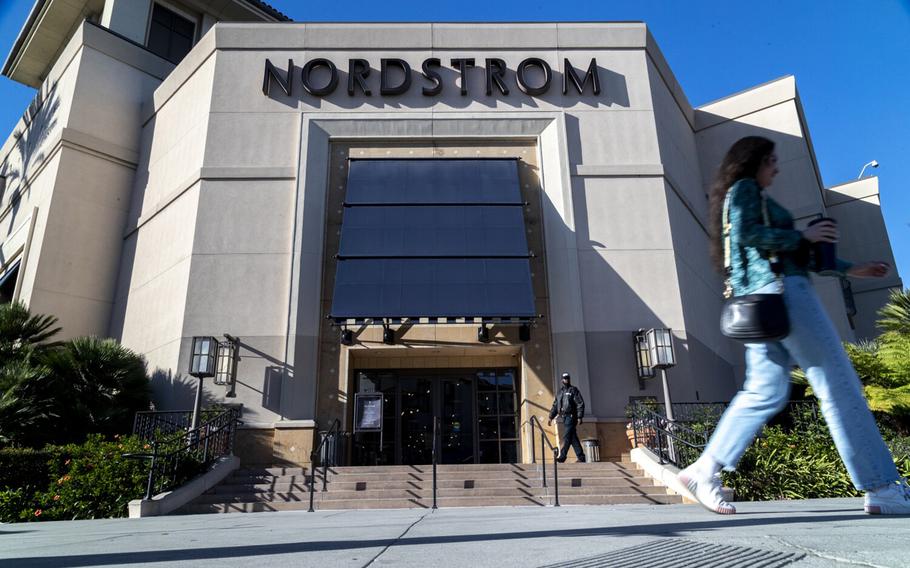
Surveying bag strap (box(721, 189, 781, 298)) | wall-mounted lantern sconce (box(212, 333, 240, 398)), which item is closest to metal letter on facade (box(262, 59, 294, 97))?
wall-mounted lantern sconce (box(212, 333, 240, 398))

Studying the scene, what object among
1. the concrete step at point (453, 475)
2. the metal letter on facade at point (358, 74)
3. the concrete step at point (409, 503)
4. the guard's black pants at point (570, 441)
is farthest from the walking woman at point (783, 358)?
the metal letter on facade at point (358, 74)

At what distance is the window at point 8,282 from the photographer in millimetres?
20562

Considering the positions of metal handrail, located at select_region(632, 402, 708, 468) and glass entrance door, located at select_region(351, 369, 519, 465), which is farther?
glass entrance door, located at select_region(351, 369, 519, 465)

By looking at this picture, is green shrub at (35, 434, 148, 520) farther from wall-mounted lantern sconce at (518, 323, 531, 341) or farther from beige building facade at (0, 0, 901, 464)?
wall-mounted lantern sconce at (518, 323, 531, 341)

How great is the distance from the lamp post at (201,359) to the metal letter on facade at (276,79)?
7.75 meters

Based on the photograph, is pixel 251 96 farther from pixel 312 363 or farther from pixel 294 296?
pixel 312 363

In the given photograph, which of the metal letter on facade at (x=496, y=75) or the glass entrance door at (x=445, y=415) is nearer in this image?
the glass entrance door at (x=445, y=415)

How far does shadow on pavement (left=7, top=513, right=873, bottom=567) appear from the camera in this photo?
8.88 ft

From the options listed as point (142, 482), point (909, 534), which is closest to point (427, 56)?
point (142, 482)

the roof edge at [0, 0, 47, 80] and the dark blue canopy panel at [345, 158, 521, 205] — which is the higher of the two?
the roof edge at [0, 0, 47, 80]

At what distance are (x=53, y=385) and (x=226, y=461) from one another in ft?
14.6

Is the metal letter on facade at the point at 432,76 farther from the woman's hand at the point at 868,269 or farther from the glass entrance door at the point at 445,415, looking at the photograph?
the woman's hand at the point at 868,269

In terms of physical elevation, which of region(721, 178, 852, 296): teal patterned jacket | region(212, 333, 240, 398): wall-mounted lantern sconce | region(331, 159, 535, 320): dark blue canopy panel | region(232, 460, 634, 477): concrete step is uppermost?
region(331, 159, 535, 320): dark blue canopy panel

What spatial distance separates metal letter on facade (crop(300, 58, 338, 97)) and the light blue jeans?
16239mm
